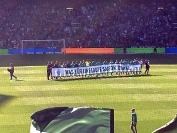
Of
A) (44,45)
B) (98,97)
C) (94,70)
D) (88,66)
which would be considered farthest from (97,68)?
(44,45)

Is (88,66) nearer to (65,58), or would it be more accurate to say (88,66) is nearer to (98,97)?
(98,97)

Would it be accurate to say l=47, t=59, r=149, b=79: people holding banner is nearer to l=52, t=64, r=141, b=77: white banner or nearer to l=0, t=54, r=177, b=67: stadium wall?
l=52, t=64, r=141, b=77: white banner

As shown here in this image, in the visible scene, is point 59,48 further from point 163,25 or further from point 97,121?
point 97,121

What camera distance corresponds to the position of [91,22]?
41406 millimetres

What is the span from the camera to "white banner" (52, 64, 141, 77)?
22517mm

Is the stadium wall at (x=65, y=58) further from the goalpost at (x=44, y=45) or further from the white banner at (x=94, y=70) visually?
the white banner at (x=94, y=70)

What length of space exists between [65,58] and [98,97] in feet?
51.0

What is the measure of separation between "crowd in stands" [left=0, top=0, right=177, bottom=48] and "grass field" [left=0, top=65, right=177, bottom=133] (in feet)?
49.9

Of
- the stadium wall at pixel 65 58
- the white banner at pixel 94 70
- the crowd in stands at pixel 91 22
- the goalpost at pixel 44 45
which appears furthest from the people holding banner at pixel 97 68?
the crowd in stands at pixel 91 22

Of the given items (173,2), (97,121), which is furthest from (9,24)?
(97,121)

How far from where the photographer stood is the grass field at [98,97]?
13.5 m

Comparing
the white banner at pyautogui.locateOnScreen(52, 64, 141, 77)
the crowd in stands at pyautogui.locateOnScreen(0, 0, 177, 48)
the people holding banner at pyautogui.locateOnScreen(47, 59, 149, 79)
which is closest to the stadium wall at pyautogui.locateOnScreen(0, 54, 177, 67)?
the crowd in stands at pyautogui.locateOnScreen(0, 0, 177, 48)

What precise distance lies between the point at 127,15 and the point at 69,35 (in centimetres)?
719

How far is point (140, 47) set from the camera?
122 feet
